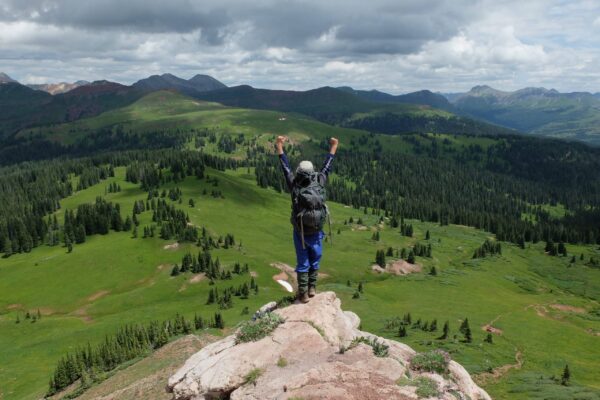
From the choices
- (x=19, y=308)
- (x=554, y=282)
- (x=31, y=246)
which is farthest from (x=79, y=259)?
(x=554, y=282)

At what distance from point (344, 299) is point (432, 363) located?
296 feet

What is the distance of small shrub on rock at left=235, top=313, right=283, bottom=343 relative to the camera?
23547 mm

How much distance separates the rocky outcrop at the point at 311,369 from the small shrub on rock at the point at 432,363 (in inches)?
9.7

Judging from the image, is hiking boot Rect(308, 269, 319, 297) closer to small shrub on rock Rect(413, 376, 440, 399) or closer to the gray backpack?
the gray backpack

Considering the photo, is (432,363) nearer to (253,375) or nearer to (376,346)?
(376,346)

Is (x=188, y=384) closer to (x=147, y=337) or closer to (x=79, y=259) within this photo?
(x=147, y=337)

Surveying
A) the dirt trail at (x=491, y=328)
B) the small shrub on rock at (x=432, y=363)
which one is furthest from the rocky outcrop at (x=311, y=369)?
the dirt trail at (x=491, y=328)

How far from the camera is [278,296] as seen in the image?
117 m

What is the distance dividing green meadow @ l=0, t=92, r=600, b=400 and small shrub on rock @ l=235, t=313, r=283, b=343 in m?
43.6

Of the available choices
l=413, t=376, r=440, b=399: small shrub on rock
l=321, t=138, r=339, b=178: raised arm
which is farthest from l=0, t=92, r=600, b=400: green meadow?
l=321, t=138, r=339, b=178: raised arm

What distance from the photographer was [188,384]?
22.6 metres

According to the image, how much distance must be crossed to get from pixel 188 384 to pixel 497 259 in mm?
188943

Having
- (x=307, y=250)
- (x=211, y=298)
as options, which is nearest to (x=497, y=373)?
(x=307, y=250)

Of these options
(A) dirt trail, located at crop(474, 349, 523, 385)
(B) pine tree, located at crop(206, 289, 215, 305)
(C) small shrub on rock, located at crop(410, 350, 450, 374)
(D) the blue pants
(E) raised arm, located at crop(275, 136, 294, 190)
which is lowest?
(B) pine tree, located at crop(206, 289, 215, 305)
